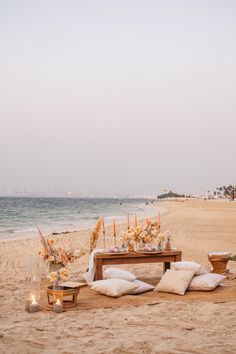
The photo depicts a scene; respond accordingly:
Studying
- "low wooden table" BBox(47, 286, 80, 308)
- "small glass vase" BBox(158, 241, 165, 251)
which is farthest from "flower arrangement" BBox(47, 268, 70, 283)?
"small glass vase" BBox(158, 241, 165, 251)

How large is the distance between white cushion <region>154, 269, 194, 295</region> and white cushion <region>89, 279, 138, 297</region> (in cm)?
51

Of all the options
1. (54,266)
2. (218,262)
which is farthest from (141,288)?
(218,262)

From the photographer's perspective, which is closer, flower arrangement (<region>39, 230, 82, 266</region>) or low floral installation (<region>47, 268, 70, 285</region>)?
low floral installation (<region>47, 268, 70, 285</region>)

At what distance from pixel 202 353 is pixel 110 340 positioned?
1.08 m

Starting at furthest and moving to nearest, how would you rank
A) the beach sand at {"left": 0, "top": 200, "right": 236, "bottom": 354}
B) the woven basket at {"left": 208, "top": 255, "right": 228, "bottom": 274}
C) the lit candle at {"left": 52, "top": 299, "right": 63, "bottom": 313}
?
the woven basket at {"left": 208, "top": 255, "right": 228, "bottom": 274} → the lit candle at {"left": 52, "top": 299, "right": 63, "bottom": 313} → the beach sand at {"left": 0, "top": 200, "right": 236, "bottom": 354}

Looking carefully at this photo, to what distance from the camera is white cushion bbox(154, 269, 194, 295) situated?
762 centimetres

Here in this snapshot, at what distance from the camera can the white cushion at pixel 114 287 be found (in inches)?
293

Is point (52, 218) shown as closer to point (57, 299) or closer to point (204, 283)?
point (204, 283)

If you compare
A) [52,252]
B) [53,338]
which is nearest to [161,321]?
[53,338]

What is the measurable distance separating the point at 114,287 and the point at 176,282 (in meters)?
1.11

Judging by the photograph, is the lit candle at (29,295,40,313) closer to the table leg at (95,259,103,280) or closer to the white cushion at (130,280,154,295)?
the white cushion at (130,280,154,295)

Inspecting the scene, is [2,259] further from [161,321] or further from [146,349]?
[146,349]

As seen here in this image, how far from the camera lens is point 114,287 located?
748cm

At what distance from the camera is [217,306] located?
6.70 metres
